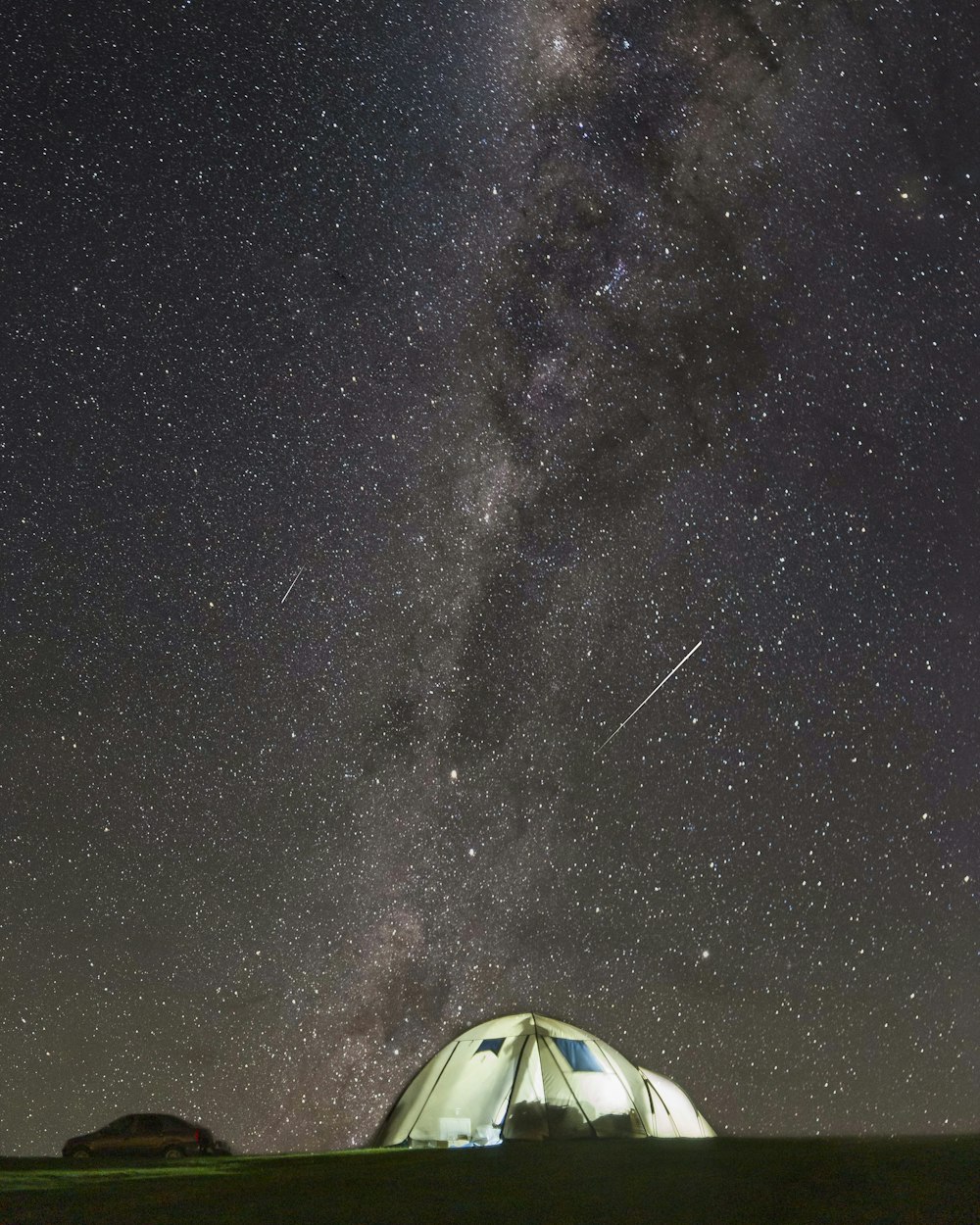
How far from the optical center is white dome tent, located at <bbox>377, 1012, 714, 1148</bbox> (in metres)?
12.9

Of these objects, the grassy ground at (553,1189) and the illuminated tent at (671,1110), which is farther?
the illuminated tent at (671,1110)

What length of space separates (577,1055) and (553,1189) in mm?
8219

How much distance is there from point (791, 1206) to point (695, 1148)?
321cm

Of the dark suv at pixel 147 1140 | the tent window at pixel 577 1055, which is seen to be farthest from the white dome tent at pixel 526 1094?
the dark suv at pixel 147 1140

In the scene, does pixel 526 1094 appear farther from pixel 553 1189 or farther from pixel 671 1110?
pixel 553 1189

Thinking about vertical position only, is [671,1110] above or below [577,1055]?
below

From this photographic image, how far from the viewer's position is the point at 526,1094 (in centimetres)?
1311

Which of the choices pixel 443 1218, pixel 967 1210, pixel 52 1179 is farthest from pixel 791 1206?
pixel 52 1179

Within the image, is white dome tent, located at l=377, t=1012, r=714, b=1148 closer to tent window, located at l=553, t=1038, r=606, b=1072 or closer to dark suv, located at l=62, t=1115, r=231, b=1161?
tent window, located at l=553, t=1038, r=606, b=1072

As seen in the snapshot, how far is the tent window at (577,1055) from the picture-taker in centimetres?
1364

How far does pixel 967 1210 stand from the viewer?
511cm

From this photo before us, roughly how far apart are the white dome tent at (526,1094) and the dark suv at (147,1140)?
3.76 metres

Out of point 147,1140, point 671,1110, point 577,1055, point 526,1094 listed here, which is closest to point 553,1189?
point 526,1094

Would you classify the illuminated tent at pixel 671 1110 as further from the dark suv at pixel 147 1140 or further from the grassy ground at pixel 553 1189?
the dark suv at pixel 147 1140
